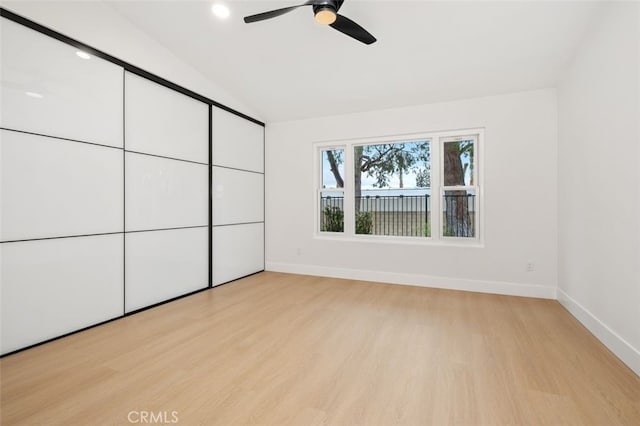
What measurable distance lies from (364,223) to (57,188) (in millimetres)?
3607

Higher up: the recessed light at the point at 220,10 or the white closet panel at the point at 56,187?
the recessed light at the point at 220,10

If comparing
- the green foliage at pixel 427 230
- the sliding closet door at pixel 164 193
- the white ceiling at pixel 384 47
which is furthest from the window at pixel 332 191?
the sliding closet door at pixel 164 193

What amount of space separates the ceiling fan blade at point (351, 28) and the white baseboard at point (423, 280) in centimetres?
296

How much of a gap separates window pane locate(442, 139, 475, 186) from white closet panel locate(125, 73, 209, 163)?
325 cm

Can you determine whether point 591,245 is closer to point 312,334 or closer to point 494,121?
point 494,121

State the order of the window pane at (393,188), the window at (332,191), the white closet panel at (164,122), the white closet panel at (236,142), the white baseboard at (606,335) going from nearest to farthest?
the white baseboard at (606,335)
the white closet panel at (164,122)
the white closet panel at (236,142)
the window pane at (393,188)
the window at (332,191)

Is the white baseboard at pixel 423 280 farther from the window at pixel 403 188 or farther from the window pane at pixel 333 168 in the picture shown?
the window pane at pixel 333 168

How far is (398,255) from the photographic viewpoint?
4.12 metres

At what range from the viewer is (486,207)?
12.0ft

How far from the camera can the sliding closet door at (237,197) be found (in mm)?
4027

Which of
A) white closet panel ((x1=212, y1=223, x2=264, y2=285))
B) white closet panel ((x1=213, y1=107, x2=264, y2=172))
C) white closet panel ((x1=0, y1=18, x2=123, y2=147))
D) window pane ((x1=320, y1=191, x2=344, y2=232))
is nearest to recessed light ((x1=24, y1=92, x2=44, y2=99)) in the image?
white closet panel ((x1=0, y1=18, x2=123, y2=147))

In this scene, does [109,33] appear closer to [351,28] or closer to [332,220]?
[351,28]

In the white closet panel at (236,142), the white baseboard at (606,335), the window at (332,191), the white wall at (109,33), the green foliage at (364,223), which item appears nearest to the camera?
the white baseboard at (606,335)

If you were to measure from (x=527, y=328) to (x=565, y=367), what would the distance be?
68cm
